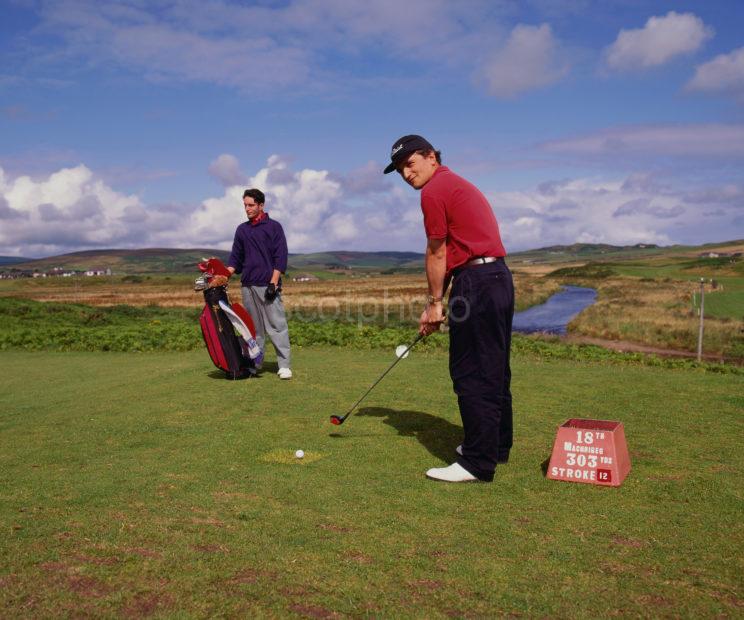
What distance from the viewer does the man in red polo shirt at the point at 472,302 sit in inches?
224

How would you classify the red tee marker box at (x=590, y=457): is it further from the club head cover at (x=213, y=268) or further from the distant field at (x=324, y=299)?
the distant field at (x=324, y=299)

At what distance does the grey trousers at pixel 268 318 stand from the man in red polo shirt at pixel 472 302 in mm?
5296

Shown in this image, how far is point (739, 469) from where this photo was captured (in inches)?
231

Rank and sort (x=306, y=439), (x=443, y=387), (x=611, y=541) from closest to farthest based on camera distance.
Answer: (x=611, y=541) < (x=306, y=439) < (x=443, y=387)

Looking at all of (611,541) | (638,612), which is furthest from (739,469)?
(638,612)

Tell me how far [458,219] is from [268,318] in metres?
5.69

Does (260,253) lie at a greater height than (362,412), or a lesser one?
greater

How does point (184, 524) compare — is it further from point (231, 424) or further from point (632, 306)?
point (632, 306)

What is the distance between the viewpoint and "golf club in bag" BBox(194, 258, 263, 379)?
10.7m

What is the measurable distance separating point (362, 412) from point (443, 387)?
2177 mm

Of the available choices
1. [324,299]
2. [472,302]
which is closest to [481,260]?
[472,302]

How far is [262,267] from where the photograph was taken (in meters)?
10.8

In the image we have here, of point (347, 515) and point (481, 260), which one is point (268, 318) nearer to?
point (481, 260)

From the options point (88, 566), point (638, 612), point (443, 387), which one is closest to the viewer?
point (638, 612)
